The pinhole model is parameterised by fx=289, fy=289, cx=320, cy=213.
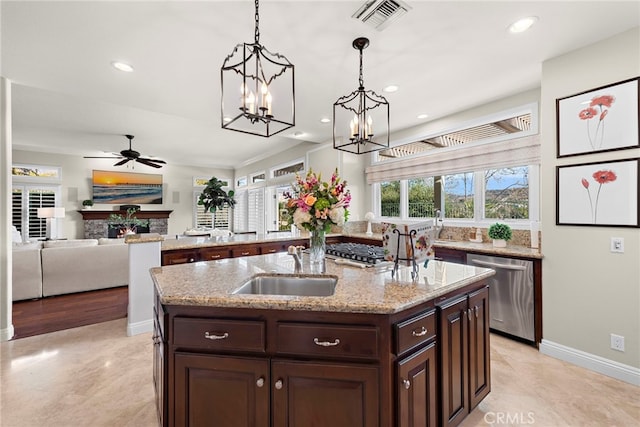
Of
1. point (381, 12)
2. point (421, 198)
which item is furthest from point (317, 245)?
point (421, 198)

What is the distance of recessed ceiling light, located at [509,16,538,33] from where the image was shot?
6.73 feet

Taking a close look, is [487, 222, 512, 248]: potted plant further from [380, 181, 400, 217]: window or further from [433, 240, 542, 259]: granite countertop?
[380, 181, 400, 217]: window

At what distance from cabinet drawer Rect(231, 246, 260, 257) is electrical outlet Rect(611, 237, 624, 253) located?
3652 millimetres

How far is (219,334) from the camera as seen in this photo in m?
1.31

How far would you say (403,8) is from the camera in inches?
74.6

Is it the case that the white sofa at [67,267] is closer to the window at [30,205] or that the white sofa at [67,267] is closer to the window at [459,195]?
the window at [30,205]

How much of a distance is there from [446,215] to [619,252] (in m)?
2.02

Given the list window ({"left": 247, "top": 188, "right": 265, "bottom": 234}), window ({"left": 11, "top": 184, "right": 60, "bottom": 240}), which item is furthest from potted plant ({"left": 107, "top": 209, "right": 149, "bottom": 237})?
window ({"left": 247, "top": 188, "right": 265, "bottom": 234})

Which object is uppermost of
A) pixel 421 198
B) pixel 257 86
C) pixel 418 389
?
pixel 257 86

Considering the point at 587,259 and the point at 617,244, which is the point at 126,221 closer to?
the point at 587,259

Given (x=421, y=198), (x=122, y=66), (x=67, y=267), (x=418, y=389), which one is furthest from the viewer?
(x=421, y=198)

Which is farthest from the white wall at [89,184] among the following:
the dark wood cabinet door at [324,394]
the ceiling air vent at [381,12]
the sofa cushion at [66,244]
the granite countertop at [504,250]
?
the dark wood cabinet door at [324,394]

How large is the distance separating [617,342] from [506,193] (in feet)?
5.94

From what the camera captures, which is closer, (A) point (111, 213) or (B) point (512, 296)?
(B) point (512, 296)
